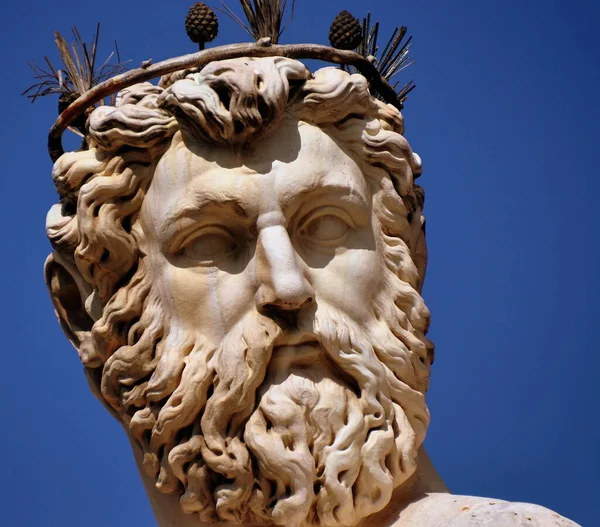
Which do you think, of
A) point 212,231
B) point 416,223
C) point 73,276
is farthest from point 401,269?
point 73,276

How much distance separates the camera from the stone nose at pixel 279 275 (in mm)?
7141

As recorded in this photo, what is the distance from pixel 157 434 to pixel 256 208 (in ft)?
3.08

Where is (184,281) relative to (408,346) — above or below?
above

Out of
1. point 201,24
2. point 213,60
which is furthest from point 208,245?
point 201,24

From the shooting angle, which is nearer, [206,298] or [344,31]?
[206,298]

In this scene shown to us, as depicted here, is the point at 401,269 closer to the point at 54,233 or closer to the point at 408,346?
the point at 408,346

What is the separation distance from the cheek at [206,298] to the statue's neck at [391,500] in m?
0.62

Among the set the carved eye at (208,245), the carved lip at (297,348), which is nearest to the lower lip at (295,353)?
the carved lip at (297,348)

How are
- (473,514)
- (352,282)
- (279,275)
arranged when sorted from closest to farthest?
(473,514), (279,275), (352,282)

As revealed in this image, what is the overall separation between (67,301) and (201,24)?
1.27 m

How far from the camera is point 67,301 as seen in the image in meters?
7.89

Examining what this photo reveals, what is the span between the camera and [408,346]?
24.5 ft

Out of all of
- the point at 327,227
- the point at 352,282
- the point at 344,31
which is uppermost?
the point at 344,31

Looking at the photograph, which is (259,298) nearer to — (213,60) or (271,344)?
(271,344)
